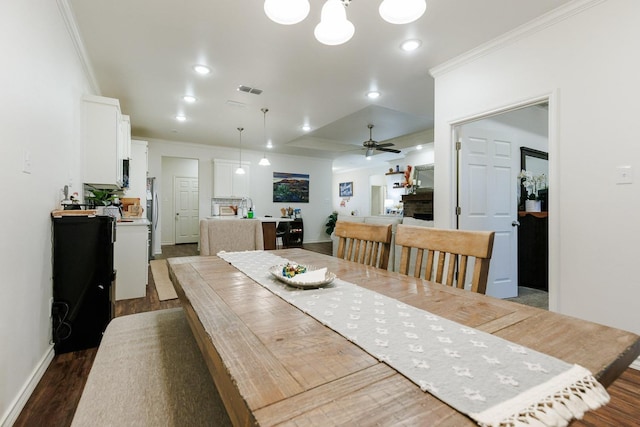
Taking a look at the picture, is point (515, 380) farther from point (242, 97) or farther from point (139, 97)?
point (139, 97)

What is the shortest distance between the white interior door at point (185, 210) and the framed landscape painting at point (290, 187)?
238cm

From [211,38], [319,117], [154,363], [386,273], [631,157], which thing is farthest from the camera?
[319,117]

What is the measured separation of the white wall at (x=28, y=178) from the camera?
4.57 feet

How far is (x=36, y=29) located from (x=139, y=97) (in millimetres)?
2252

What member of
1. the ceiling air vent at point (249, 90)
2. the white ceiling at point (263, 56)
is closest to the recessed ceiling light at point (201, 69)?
the white ceiling at point (263, 56)

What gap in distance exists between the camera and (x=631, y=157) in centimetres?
183

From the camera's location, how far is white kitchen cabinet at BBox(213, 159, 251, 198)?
664 centimetres

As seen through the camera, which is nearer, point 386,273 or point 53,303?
point 386,273

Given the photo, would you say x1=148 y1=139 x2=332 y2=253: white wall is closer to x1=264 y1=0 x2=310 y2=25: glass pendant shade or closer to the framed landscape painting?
the framed landscape painting

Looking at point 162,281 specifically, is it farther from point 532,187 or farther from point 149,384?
point 532,187

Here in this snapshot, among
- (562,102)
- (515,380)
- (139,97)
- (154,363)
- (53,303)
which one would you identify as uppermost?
(139,97)

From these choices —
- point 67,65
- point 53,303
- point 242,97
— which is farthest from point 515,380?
point 242,97

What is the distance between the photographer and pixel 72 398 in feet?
5.28

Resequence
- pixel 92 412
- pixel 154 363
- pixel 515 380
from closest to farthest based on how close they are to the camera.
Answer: pixel 515 380 → pixel 92 412 → pixel 154 363
